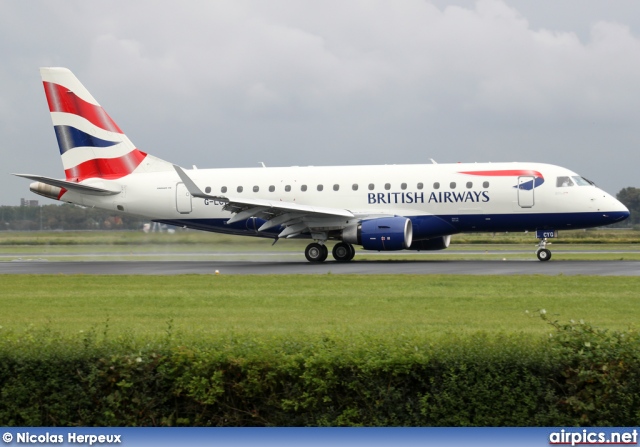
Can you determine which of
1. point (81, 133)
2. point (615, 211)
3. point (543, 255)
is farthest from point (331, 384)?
point (81, 133)

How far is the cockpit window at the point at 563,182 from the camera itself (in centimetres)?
3497

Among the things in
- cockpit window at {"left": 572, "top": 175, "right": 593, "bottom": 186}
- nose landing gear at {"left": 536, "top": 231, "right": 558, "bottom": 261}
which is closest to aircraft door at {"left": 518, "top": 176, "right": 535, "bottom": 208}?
nose landing gear at {"left": 536, "top": 231, "right": 558, "bottom": 261}

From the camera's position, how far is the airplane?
115ft

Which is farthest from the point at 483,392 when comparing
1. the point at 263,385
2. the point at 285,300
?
the point at 285,300

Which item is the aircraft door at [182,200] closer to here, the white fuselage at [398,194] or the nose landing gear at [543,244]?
the white fuselage at [398,194]

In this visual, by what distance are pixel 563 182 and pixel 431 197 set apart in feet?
17.5

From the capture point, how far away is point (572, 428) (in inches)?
291

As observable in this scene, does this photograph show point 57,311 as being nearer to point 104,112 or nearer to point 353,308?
point 353,308

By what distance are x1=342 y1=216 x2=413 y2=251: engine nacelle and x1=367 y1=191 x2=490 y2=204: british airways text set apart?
148 centimetres

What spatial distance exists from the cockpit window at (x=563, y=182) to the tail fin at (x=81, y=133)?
1775cm

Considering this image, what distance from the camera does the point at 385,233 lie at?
34.4 metres

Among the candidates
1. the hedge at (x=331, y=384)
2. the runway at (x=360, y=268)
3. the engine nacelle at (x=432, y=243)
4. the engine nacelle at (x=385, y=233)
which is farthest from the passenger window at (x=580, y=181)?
the hedge at (x=331, y=384)

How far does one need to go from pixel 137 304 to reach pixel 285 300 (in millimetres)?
3364

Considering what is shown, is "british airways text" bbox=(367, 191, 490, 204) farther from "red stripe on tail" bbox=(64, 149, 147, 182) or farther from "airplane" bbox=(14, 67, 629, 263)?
"red stripe on tail" bbox=(64, 149, 147, 182)
